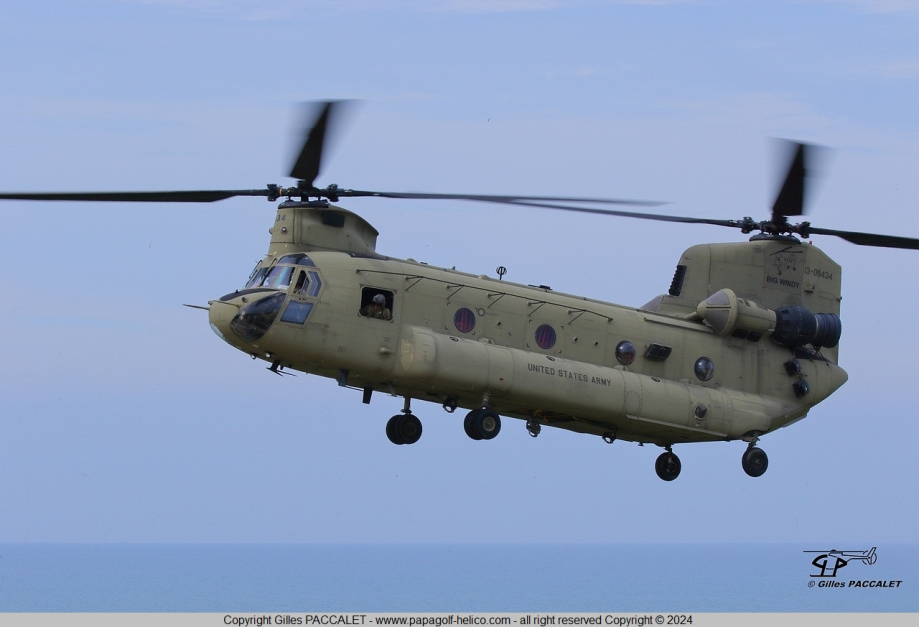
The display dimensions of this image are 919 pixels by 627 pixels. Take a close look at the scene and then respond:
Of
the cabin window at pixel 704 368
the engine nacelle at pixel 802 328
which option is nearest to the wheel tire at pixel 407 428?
the cabin window at pixel 704 368

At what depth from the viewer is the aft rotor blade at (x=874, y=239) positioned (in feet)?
93.9

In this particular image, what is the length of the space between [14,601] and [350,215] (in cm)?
13867

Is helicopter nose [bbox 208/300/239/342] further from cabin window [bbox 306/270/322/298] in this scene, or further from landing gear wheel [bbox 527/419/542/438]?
landing gear wheel [bbox 527/419/542/438]

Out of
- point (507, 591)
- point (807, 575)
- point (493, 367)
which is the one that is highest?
point (507, 591)

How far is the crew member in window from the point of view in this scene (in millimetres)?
24359

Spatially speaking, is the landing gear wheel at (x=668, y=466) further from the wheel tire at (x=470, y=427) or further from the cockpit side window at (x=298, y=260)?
the cockpit side window at (x=298, y=260)

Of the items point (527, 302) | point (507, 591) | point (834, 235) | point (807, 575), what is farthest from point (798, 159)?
point (507, 591)

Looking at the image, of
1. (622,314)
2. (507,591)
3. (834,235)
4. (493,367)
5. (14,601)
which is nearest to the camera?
(493,367)

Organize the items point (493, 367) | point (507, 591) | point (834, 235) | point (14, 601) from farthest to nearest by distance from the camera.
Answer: point (14, 601) < point (507, 591) < point (834, 235) < point (493, 367)

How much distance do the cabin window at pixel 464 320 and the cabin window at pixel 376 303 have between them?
134cm

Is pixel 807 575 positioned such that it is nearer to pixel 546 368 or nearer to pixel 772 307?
pixel 772 307

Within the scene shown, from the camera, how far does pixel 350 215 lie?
2542 cm

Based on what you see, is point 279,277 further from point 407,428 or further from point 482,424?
point 482,424

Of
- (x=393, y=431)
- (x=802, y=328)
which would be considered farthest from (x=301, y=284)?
(x=802, y=328)
